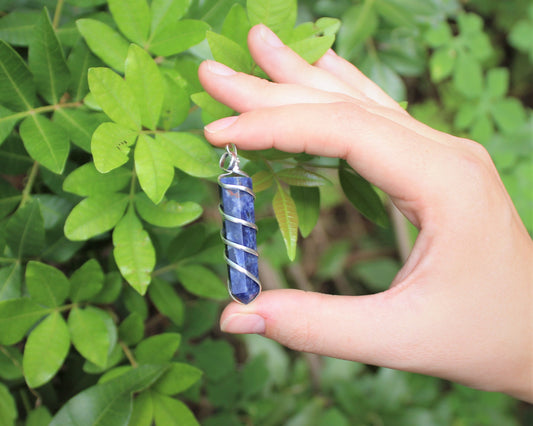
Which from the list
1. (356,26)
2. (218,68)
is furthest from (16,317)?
(356,26)

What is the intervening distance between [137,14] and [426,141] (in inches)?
26.6

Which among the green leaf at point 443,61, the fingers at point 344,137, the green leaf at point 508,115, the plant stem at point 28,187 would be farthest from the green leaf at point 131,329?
the green leaf at point 508,115

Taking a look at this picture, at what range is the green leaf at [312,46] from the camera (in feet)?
3.11

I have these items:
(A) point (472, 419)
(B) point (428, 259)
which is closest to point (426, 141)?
(B) point (428, 259)

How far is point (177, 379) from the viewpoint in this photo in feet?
3.34

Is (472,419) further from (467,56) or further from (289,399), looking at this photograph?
(467,56)

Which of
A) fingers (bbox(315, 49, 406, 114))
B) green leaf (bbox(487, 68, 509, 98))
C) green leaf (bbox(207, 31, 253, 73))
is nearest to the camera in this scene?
green leaf (bbox(207, 31, 253, 73))

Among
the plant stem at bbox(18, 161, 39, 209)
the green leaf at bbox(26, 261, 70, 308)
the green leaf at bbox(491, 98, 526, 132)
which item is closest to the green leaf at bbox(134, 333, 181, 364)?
the green leaf at bbox(26, 261, 70, 308)

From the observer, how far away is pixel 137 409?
100cm

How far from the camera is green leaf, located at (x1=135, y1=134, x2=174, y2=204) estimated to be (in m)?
0.81

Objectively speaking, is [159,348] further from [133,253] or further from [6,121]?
[6,121]

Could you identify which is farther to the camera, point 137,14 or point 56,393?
point 56,393

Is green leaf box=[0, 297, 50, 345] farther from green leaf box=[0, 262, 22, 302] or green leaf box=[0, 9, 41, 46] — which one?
green leaf box=[0, 9, 41, 46]

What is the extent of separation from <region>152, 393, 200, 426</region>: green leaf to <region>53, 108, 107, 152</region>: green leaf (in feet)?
1.94
